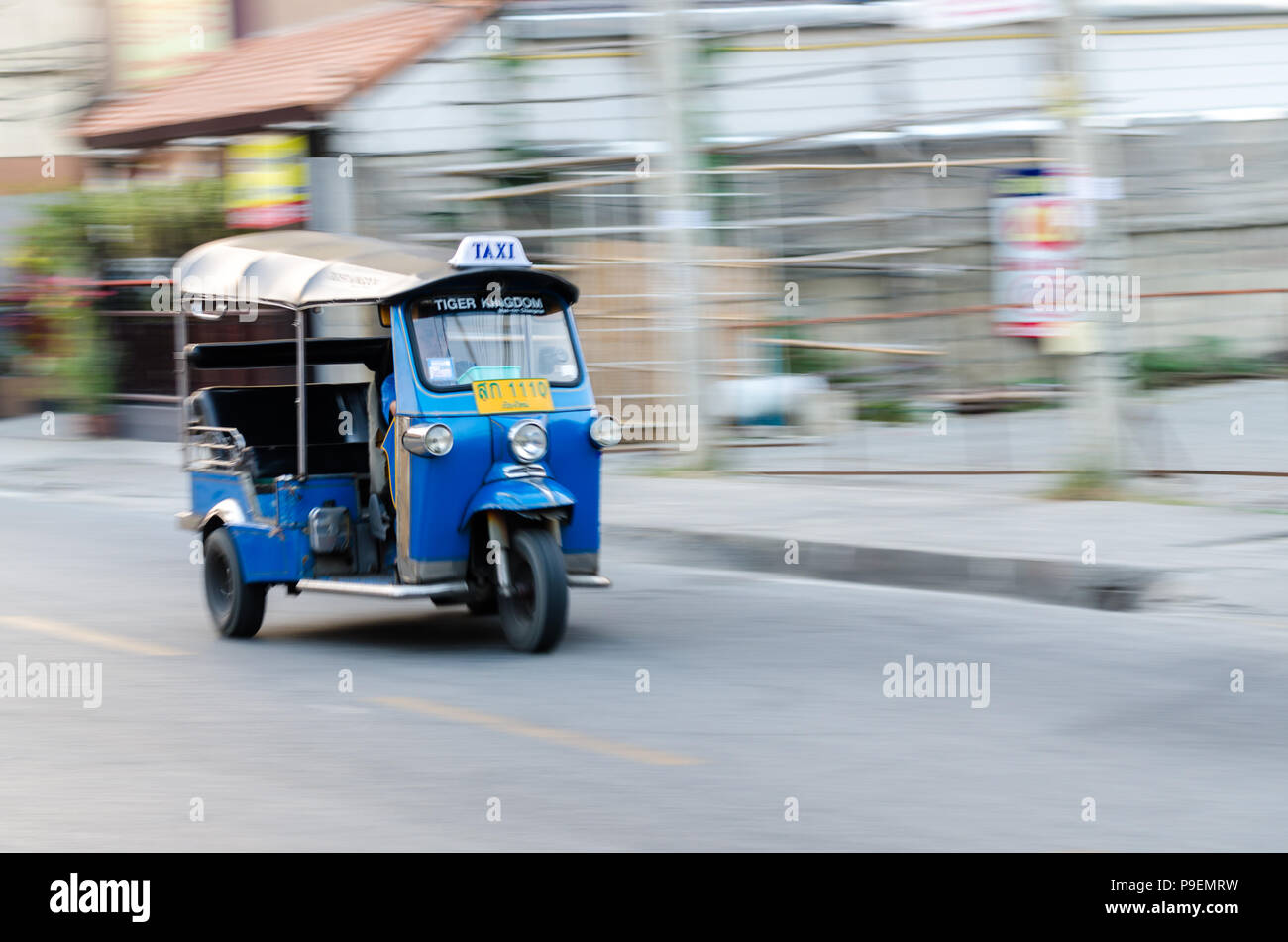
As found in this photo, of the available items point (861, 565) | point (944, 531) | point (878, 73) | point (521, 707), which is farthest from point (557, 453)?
point (878, 73)

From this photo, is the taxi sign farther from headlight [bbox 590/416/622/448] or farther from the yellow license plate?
headlight [bbox 590/416/622/448]

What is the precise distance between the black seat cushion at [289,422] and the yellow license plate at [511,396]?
111 cm

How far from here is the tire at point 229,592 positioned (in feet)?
29.3

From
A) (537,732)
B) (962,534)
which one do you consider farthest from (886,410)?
(537,732)

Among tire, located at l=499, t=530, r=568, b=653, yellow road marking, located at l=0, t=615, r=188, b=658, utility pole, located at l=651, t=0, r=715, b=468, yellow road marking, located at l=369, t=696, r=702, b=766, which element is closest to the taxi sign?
tire, located at l=499, t=530, r=568, b=653

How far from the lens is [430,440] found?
8.20 metres

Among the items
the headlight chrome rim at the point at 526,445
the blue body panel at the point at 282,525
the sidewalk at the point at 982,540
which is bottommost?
the sidewalk at the point at 982,540

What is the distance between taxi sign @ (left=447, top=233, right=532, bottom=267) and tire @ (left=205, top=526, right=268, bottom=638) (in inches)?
75.7

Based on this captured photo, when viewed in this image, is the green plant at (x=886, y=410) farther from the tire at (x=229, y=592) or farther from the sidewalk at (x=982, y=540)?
the tire at (x=229, y=592)

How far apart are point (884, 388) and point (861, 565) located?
7547mm

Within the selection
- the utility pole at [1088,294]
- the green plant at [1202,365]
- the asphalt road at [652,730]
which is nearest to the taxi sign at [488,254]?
the asphalt road at [652,730]

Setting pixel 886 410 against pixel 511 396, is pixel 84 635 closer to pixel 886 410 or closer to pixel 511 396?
pixel 511 396

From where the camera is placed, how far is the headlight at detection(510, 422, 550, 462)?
8.40 meters

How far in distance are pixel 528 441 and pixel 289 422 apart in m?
1.72
